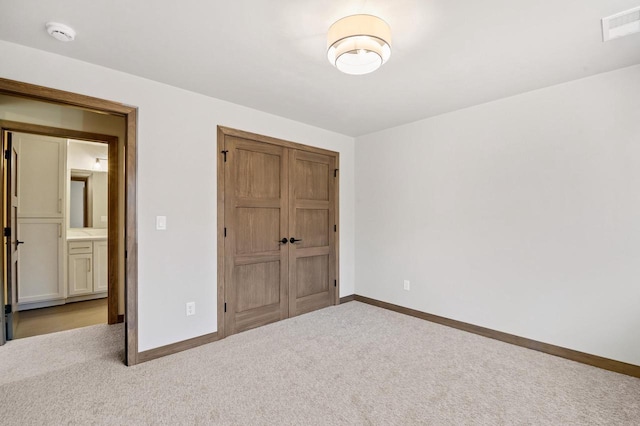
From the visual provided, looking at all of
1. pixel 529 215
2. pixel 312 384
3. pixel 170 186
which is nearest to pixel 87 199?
pixel 170 186

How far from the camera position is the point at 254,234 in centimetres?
343

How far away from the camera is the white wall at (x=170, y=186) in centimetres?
246

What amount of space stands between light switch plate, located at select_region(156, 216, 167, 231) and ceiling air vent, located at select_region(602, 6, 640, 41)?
3458 millimetres

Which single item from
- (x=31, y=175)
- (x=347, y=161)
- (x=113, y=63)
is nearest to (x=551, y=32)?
(x=347, y=161)

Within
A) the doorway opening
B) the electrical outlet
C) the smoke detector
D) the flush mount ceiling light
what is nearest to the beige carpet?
the electrical outlet

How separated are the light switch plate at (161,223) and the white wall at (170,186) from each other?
3 centimetres

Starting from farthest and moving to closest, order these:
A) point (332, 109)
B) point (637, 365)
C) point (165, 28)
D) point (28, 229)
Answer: point (28, 229)
point (332, 109)
point (637, 365)
point (165, 28)

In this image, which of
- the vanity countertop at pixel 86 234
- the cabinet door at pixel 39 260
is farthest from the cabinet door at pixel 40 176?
the vanity countertop at pixel 86 234

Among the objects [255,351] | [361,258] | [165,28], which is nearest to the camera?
[165,28]

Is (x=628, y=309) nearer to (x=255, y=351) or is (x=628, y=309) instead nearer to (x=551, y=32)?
(x=551, y=32)

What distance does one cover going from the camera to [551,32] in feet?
6.43

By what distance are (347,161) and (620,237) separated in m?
3.01

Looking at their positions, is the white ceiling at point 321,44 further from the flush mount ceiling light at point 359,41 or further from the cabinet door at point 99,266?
the cabinet door at point 99,266

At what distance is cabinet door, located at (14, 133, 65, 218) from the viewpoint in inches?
156
